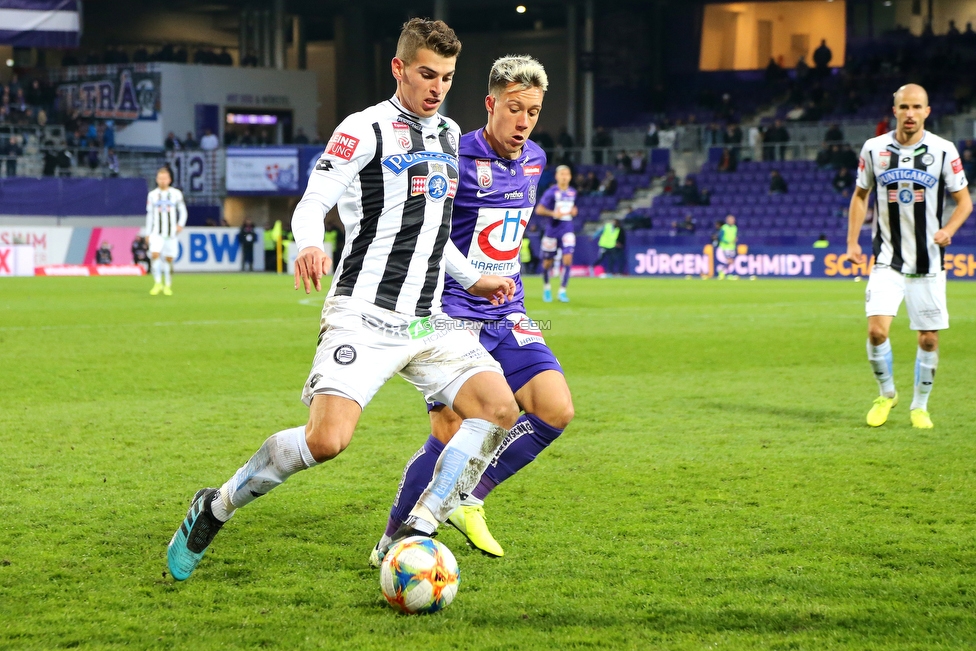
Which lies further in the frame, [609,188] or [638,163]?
[638,163]

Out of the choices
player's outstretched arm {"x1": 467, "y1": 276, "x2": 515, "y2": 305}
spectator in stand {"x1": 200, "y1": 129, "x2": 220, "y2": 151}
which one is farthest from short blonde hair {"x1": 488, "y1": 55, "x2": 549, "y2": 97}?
spectator in stand {"x1": 200, "y1": 129, "x2": 220, "y2": 151}

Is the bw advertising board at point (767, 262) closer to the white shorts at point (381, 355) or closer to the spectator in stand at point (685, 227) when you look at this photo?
the spectator in stand at point (685, 227)

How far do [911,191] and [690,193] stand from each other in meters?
27.7

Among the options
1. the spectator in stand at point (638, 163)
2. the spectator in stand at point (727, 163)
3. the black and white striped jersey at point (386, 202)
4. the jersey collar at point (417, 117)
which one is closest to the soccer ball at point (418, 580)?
the black and white striped jersey at point (386, 202)

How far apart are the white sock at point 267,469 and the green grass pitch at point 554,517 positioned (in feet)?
0.92

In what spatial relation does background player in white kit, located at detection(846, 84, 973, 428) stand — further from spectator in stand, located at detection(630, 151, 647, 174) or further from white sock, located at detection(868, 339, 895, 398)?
spectator in stand, located at detection(630, 151, 647, 174)

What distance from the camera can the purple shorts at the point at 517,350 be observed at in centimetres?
466

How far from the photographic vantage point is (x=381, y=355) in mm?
4078

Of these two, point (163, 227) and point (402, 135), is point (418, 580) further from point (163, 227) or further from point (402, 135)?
point (163, 227)

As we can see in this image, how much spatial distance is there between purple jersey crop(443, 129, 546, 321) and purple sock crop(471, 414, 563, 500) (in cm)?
50

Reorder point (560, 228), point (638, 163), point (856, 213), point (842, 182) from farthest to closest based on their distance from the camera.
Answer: point (638, 163) → point (842, 182) → point (560, 228) → point (856, 213)

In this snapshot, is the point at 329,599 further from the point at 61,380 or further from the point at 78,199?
the point at 78,199

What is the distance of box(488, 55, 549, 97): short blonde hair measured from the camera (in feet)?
15.5

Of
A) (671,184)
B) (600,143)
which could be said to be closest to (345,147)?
(671,184)
